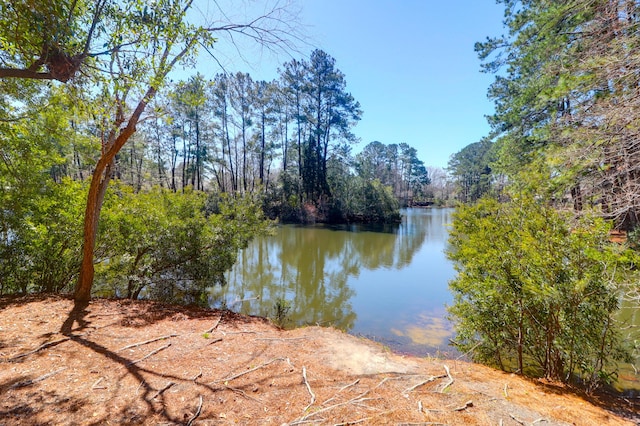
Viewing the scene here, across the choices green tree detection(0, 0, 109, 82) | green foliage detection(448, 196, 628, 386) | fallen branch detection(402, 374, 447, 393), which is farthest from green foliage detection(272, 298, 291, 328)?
green tree detection(0, 0, 109, 82)

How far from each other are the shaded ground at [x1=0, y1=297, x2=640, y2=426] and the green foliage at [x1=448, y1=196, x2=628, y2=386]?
524 millimetres

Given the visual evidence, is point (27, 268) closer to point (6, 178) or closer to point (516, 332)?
point (6, 178)

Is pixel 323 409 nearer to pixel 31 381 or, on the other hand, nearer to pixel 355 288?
pixel 31 381

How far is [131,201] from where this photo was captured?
6.41m

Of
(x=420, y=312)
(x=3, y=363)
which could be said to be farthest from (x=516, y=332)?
(x=3, y=363)

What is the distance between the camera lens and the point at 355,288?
895 centimetres

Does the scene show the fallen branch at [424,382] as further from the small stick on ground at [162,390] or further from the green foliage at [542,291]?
→ the small stick on ground at [162,390]

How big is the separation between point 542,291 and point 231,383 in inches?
130

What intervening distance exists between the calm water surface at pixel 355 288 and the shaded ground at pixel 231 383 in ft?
8.18

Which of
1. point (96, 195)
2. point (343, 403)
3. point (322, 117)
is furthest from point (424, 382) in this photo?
point (322, 117)

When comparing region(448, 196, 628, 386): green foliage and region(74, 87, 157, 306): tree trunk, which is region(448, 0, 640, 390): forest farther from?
region(74, 87, 157, 306): tree trunk

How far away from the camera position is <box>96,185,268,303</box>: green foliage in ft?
19.1

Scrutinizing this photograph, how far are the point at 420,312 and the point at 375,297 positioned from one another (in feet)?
4.41

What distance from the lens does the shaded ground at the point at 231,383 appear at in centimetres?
227
